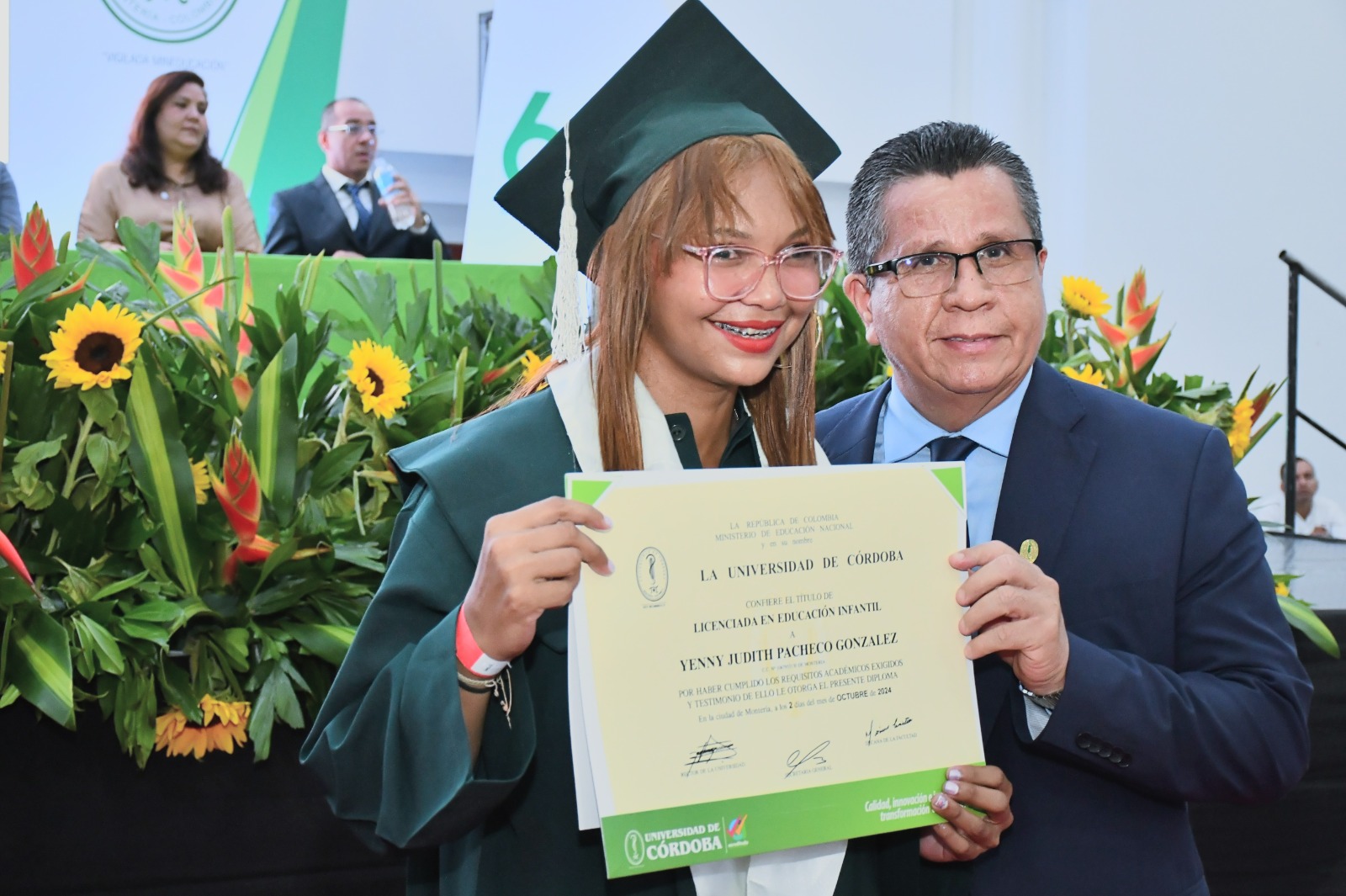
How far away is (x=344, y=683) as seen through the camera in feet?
3.79

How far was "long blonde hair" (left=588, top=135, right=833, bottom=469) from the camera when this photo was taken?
1197mm

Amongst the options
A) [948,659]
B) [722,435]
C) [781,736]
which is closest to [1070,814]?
[948,659]

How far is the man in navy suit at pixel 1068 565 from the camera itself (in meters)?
1.30

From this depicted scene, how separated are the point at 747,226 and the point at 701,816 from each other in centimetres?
59

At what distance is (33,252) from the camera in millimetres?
2076

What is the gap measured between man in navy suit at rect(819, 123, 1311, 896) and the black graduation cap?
323 millimetres

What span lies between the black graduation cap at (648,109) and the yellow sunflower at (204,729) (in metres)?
1.08

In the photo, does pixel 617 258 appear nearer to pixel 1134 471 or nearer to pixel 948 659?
pixel 948 659

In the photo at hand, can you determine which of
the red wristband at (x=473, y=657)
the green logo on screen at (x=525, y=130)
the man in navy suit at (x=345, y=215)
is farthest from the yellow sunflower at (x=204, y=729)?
the man in navy suit at (x=345, y=215)

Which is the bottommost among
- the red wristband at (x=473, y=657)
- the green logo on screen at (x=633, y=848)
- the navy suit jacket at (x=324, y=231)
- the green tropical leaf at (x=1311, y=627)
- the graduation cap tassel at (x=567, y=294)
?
the green logo on screen at (x=633, y=848)

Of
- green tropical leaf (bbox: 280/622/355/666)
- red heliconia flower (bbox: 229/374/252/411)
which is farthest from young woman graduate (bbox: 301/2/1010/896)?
red heliconia flower (bbox: 229/374/252/411)

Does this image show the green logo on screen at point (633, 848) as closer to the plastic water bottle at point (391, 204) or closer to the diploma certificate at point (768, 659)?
the diploma certificate at point (768, 659)
